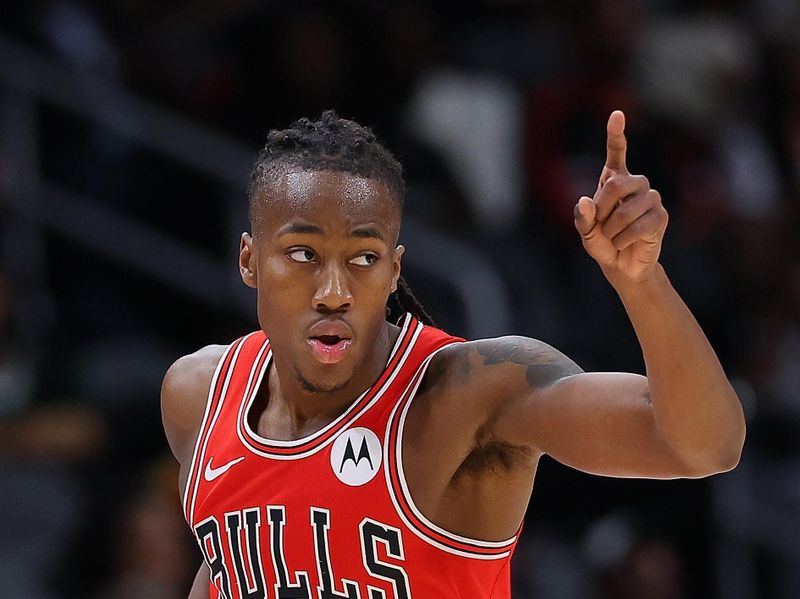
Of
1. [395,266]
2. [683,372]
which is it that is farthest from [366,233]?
[683,372]

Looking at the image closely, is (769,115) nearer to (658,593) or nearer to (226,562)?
(658,593)

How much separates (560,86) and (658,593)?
2.88 m

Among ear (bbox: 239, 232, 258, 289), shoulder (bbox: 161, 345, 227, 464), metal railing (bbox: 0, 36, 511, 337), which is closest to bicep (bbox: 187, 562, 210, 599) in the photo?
shoulder (bbox: 161, 345, 227, 464)

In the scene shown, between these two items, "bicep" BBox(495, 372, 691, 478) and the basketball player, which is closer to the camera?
"bicep" BBox(495, 372, 691, 478)

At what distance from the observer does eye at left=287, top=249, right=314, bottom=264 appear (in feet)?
10.4

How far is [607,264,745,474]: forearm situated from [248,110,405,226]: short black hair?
0.79 m

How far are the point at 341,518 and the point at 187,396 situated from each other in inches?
31.0

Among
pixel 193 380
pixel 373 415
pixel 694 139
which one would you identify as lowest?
pixel 373 415

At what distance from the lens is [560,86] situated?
7.99 metres

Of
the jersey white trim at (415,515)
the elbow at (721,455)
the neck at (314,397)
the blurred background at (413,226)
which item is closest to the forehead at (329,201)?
the neck at (314,397)

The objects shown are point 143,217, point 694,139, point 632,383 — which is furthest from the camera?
point 694,139

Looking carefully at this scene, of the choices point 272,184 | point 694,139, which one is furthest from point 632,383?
point 694,139

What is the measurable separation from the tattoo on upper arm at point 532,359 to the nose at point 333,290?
1.12ft

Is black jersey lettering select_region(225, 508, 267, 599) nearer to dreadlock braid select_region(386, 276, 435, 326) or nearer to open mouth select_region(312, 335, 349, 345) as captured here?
open mouth select_region(312, 335, 349, 345)
